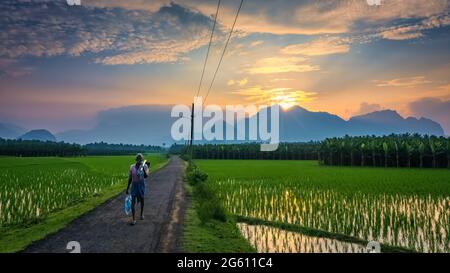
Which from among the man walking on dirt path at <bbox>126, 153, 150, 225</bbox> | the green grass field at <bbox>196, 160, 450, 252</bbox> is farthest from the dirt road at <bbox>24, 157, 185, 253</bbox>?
the green grass field at <bbox>196, 160, 450, 252</bbox>

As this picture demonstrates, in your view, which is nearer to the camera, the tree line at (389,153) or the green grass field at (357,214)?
the green grass field at (357,214)

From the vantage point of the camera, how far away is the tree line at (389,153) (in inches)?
2509

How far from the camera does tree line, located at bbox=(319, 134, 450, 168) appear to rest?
63719mm

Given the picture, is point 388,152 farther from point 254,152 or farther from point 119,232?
point 119,232

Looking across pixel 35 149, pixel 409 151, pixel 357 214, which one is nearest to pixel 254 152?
pixel 409 151

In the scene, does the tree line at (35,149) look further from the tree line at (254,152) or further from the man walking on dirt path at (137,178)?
the man walking on dirt path at (137,178)

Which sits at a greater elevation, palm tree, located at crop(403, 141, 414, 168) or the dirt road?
palm tree, located at crop(403, 141, 414, 168)

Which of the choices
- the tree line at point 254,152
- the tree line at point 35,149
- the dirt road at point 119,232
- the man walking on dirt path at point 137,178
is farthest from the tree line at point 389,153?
the tree line at point 35,149

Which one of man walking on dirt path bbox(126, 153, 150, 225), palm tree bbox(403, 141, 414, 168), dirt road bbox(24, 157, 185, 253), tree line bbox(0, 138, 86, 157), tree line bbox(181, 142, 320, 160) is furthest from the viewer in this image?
tree line bbox(0, 138, 86, 157)

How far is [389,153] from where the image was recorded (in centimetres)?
6662

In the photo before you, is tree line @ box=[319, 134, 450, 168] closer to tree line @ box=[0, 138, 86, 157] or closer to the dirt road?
the dirt road

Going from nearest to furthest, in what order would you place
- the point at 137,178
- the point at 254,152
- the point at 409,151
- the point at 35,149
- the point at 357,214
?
the point at 137,178, the point at 357,214, the point at 409,151, the point at 254,152, the point at 35,149
